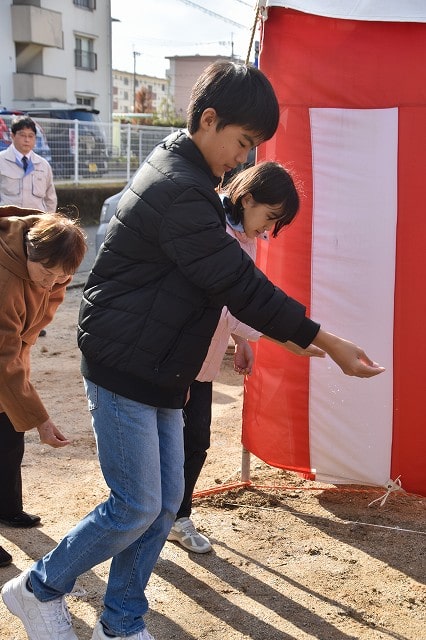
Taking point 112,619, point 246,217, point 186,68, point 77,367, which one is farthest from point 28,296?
point 186,68

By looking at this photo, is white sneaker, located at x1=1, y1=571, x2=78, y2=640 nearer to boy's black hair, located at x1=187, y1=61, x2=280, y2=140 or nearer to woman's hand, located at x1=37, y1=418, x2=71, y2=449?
woman's hand, located at x1=37, y1=418, x2=71, y2=449

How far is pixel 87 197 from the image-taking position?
1742cm

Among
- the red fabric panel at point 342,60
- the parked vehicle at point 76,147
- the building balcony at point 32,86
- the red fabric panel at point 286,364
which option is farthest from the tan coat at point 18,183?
the building balcony at point 32,86

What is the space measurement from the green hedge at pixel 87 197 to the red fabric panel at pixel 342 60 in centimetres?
1326

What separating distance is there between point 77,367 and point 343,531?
3342mm

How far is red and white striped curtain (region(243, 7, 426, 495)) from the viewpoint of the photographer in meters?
3.45

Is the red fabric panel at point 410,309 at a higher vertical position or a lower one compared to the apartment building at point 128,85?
lower

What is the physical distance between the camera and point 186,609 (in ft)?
9.67

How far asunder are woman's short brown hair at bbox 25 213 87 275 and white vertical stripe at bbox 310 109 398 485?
4.06 feet

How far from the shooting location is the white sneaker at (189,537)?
11.1 feet

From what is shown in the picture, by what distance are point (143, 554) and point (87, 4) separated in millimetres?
34530

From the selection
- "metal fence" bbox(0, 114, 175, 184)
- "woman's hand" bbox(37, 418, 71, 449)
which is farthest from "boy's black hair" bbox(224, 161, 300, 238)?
"metal fence" bbox(0, 114, 175, 184)

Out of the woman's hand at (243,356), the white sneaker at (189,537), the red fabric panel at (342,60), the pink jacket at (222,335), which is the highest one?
the red fabric panel at (342,60)

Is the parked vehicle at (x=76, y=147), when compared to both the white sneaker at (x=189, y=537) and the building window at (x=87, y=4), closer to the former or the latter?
the white sneaker at (x=189, y=537)
